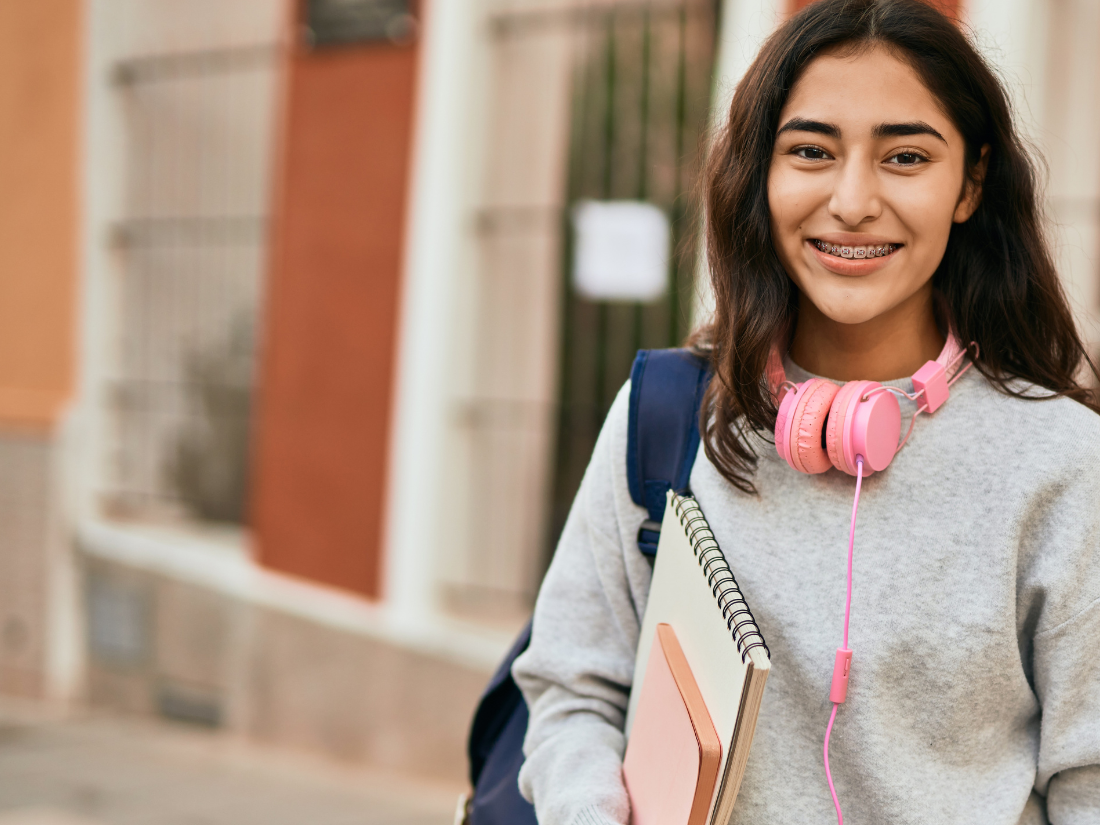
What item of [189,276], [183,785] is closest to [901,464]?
[183,785]

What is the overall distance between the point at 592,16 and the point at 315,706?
354cm

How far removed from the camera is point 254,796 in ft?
17.7

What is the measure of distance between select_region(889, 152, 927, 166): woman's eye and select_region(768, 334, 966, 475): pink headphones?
0.25 metres

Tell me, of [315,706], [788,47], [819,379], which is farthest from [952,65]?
[315,706]

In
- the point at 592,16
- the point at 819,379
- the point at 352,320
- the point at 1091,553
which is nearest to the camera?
the point at 1091,553

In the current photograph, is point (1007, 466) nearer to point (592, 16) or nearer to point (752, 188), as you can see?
point (752, 188)

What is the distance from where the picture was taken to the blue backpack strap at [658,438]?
1613 mm

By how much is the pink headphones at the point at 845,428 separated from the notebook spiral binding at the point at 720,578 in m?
0.13

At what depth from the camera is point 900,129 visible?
1444 mm

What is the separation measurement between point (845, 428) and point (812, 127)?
0.38 metres

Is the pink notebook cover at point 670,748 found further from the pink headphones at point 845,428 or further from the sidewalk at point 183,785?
the sidewalk at point 183,785

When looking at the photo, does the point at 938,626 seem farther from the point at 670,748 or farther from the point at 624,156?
the point at 624,156

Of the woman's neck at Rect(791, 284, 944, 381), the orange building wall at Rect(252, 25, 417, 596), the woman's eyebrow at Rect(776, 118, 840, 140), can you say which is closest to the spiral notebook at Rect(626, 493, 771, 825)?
the woman's neck at Rect(791, 284, 944, 381)

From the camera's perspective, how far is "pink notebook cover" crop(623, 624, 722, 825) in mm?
1318
